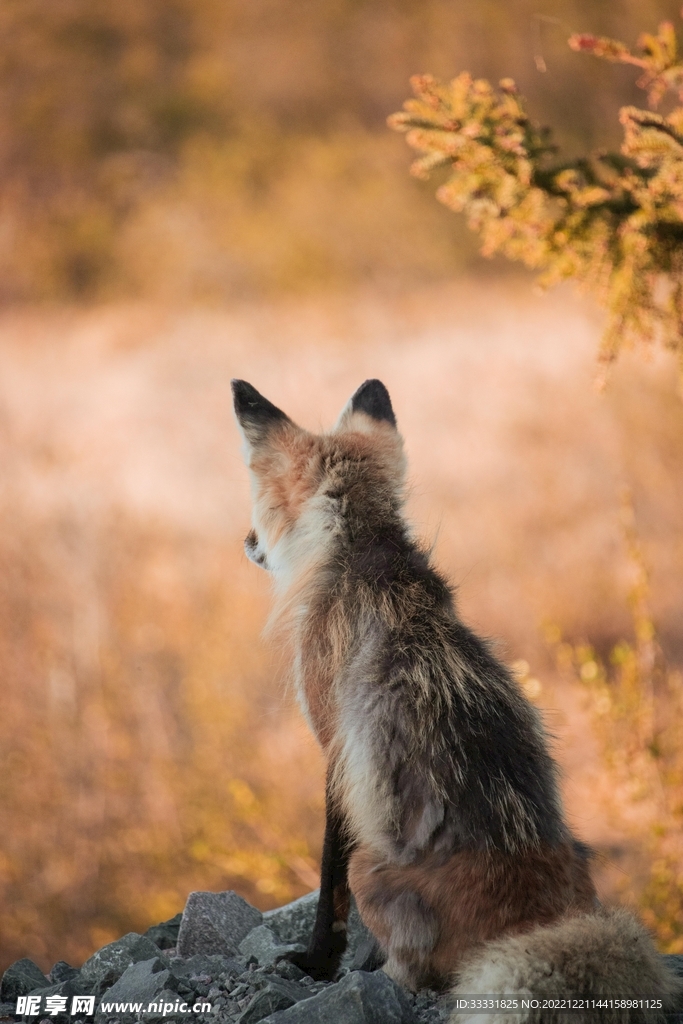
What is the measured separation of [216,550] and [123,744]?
2654mm

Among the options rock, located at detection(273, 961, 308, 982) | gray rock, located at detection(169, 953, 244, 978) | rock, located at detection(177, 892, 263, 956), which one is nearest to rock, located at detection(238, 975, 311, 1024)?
rock, located at detection(273, 961, 308, 982)

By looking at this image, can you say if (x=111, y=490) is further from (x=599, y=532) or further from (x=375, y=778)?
(x=375, y=778)

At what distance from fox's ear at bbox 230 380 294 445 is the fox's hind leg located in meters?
1.58

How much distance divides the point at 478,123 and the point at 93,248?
1351cm

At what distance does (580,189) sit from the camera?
327cm

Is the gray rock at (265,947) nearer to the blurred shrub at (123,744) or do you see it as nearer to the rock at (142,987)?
the rock at (142,987)

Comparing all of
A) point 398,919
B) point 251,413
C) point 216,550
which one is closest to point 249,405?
point 251,413

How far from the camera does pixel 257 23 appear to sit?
16.9 m

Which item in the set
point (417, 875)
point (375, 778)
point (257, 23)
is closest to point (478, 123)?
point (375, 778)

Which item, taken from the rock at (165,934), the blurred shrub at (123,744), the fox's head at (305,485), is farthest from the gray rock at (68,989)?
the blurred shrub at (123,744)

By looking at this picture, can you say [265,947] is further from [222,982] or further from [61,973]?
[61,973]

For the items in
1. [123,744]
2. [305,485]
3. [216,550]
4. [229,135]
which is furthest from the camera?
[229,135]

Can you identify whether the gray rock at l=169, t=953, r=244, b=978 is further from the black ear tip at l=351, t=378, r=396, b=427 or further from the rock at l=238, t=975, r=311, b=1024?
the black ear tip at l=351, t=378, r=396, b=427

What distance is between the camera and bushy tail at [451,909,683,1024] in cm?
214
